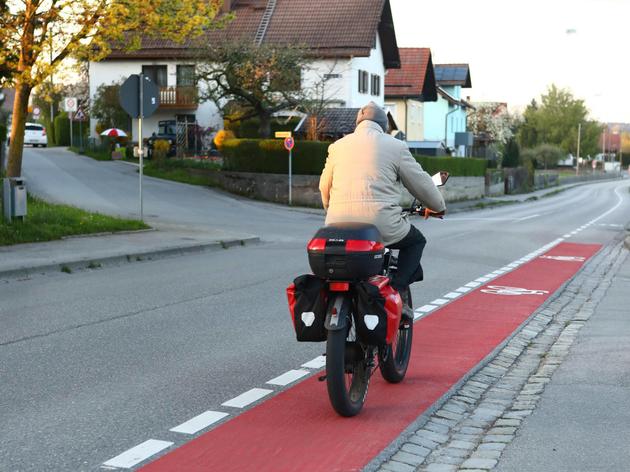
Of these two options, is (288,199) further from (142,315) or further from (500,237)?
(142,315)

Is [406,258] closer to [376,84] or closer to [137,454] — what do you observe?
[137,454]

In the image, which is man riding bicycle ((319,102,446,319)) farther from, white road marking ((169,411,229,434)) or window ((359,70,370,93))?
window ((359,70,370,93))

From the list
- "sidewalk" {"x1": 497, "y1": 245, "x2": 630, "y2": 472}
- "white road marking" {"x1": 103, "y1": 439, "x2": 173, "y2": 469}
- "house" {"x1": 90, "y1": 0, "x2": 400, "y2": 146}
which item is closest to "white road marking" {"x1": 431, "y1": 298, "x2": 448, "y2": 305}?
"sidewalk" {"x1": 497, "y1": 245, "x2": 630, "y2": 472}

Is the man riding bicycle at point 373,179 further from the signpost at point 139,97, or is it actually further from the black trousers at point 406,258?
the signpost at point 139,97

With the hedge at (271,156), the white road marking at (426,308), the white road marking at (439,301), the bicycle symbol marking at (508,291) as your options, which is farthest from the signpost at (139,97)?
the hedge at (271,156)

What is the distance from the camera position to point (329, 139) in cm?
4041

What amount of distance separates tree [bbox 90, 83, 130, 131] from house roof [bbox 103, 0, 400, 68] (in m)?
2.68

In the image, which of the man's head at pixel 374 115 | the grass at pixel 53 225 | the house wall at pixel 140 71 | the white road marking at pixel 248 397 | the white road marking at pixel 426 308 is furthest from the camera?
the house wall at pixel 140 71

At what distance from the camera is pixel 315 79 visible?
5331 centimetres

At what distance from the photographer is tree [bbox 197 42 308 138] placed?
1607 inches

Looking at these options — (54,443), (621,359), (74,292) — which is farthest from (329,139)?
(54,443)

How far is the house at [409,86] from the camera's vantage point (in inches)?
2623

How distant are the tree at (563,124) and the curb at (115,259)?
142779 mm

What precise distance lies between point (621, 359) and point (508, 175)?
65543 millimetres
